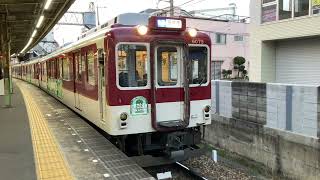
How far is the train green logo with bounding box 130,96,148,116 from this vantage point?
7402mm

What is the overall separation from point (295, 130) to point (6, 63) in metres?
14.0

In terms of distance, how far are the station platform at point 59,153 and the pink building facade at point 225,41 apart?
30.0 m

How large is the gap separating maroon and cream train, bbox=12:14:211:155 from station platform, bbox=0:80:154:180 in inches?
24.1

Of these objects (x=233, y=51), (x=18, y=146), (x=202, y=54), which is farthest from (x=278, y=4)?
(x=233, y=51)

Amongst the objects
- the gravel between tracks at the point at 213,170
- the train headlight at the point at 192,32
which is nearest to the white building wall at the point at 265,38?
the gravel between tracks at the point at 213,170

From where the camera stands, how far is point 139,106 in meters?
7.45

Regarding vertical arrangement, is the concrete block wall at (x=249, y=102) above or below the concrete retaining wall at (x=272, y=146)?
above

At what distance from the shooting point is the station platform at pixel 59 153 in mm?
6391

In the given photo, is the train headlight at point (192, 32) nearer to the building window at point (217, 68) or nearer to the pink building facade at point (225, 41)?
the pink building facade at point (225, 41)

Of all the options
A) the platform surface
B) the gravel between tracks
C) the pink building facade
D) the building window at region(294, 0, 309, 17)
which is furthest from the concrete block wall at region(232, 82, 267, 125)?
the pink building facade

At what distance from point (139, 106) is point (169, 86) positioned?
73cm

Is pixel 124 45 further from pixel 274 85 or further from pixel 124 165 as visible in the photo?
pixel 274 85

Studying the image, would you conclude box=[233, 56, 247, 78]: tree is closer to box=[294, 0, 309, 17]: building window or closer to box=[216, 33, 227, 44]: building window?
box=[216, 33, 227, 44]: building window

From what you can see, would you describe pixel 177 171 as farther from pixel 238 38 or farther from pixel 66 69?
pixel 238 38
